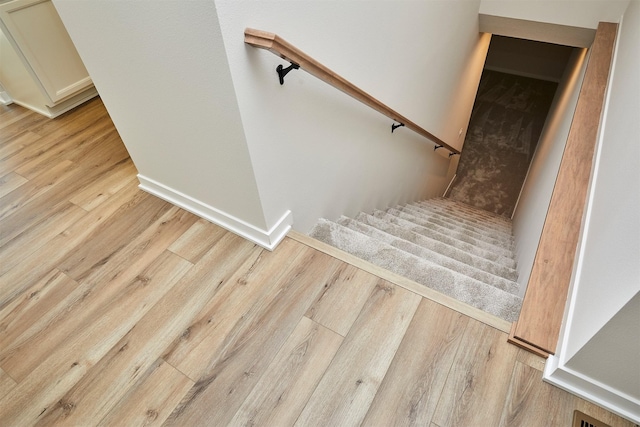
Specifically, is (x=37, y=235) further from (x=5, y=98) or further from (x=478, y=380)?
(x=478, y=380)

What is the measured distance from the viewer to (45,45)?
268 cm

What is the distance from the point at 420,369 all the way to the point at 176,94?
4.44ft

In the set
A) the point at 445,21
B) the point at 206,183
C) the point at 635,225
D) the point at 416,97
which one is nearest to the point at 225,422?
the point at 206,183

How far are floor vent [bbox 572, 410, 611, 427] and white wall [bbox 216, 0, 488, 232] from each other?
1.29 m

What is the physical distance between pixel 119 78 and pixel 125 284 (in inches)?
35.3

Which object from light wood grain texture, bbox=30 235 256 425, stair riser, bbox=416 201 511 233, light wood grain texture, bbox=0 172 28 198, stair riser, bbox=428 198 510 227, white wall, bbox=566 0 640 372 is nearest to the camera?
white wall, bbox=566 0 640 372

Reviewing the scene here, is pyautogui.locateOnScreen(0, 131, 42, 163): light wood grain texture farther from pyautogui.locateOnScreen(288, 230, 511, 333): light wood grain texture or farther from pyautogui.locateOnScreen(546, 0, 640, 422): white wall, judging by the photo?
pyautogui.locateOnScreen(546, 0, 640, 422): white wall

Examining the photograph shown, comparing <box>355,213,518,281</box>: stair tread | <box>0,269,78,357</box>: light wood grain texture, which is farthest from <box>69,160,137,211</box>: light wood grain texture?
<box>355,213,518,281</box>: stair tread

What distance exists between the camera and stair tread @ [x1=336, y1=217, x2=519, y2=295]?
71.6 inches

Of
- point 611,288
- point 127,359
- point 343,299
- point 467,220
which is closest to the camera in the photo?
point 611,288

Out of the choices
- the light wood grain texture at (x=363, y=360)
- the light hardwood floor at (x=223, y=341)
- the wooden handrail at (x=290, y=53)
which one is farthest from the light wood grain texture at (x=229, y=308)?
the wooden handrail at (x=290, y=53)

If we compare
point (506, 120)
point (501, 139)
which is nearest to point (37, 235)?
point (501, 139)

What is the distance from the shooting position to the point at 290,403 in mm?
1271

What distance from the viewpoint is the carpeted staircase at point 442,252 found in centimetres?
157
